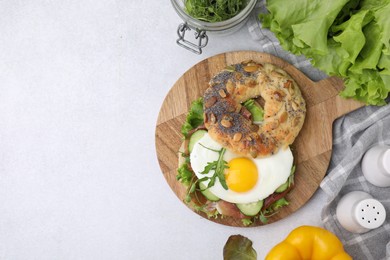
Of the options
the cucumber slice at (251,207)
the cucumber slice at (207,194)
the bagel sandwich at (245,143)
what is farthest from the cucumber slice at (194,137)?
the cucumber slice at (251,207)

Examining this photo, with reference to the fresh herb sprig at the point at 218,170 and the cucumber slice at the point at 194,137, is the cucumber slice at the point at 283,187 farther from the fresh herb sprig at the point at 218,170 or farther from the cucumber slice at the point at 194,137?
the cucumber slice at the point at 194,137

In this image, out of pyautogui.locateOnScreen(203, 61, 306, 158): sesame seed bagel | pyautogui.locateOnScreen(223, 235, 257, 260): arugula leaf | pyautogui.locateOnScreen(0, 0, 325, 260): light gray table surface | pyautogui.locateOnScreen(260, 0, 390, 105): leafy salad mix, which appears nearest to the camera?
pyautogui.locateOnScreen(260, 0, 390, 105): leafy salad mix

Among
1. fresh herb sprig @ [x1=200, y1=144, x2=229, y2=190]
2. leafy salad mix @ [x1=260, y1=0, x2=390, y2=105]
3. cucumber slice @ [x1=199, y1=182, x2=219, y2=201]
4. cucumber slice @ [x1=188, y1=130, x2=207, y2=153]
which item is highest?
leafy salad mix @ [x1=260, y1=0, x2=390, y2=105]

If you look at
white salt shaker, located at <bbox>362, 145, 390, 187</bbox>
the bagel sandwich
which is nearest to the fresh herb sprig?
the bagel sandwich

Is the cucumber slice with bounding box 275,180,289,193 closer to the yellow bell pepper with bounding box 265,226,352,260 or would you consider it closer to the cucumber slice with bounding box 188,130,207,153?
the yellow bell pepper with bounding box 265,226,352,260

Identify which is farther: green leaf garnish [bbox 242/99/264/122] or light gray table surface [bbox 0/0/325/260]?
light gray table surface [bbox 0/0/325/260]
